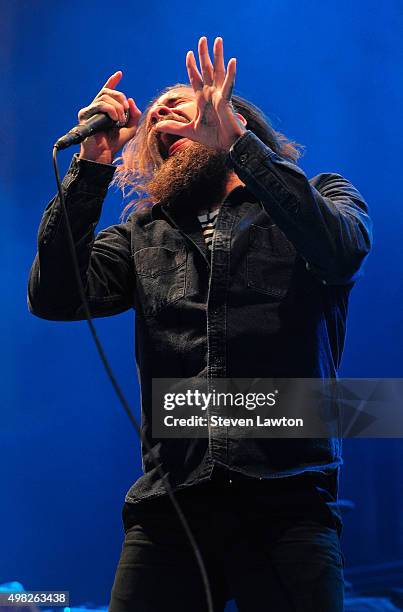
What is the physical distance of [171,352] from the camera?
1.16 meters

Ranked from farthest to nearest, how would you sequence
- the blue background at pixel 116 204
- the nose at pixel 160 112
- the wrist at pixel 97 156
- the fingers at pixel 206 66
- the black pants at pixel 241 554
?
the blue background at pixel 116 204, the nose at pixel 160 112, the wrist at pixel 97 156, the fingers at pixel 206 66, the black pants at pixel 241 554

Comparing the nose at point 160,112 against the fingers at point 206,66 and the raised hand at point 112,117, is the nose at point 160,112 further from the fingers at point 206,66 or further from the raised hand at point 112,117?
the fingers at point 206,66

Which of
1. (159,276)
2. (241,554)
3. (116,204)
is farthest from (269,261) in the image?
(116,204)

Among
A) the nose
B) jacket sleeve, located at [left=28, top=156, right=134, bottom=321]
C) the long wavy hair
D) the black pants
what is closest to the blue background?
the long wavy hair

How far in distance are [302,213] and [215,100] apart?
0.72ft

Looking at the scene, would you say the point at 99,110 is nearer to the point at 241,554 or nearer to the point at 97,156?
the point at 97,156

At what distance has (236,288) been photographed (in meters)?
1.15

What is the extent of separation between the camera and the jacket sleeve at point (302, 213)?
105cm

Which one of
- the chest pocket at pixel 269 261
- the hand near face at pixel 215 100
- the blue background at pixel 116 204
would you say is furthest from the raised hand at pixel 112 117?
the blue background at pixel 116 204

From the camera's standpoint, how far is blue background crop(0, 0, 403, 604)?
2125 mm

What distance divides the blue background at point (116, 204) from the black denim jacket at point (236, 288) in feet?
3.18

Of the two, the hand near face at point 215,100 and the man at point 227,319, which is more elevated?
the hand near face at point 215,100

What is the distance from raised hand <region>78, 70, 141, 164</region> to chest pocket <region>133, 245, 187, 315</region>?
0.18m

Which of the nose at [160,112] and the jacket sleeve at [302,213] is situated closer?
the jacket sleeve at [302,213]
